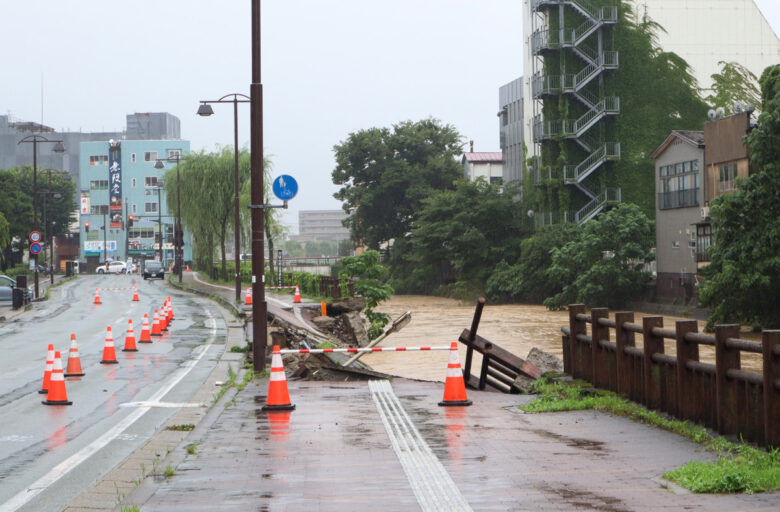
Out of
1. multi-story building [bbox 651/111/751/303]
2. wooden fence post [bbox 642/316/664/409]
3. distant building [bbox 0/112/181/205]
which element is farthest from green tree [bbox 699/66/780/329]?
distant building [bbox 0/112/181/205]

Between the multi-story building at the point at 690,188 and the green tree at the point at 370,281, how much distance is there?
20.8 meters

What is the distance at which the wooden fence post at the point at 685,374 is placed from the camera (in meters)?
10.3

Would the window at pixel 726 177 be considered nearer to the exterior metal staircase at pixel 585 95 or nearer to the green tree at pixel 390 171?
the exterior metal staircase at pixel 585 95

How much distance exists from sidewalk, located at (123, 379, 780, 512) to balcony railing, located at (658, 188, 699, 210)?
4051 centimetres

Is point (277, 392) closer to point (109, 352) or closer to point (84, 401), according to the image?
point (84, 401)

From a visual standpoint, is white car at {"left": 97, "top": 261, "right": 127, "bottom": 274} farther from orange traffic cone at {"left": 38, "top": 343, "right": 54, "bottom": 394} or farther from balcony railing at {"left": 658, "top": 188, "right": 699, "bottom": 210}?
orange traffic cone at {"left": 38, "top": 343, "right": 54, "bottom": 394}

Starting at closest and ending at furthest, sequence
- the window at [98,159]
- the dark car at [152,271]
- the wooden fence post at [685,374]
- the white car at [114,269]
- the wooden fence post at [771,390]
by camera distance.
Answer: the wooden fence post at [771,390] < the wooden fence post at [685,374] < the dark car at [152,271] < the white car at [114,269] < the window at [98,159]

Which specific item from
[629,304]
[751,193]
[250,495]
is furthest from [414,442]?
[629,304]

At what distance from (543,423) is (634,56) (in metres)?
57.5

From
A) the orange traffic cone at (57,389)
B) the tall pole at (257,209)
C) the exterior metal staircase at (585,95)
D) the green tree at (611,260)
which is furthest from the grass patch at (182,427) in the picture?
the exterior metal staircase at (585,95)

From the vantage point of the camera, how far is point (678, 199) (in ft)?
172

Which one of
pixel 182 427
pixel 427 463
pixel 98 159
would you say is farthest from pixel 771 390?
pixel 98 159

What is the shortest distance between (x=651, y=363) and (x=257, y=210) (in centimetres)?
892

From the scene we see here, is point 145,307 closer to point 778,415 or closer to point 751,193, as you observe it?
point 751,193
